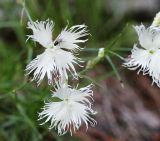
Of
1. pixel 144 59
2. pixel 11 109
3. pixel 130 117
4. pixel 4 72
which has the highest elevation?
pixel 144 59

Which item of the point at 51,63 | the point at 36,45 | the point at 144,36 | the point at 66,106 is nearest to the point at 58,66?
the point at 51,63

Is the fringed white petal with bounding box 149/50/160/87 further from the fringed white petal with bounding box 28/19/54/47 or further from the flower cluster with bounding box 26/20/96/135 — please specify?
the fringed white petal with bounding box 28/19/54/47

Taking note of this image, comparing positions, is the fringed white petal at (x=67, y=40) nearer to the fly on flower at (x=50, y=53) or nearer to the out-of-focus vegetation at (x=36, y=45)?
the fly on flower at (x=50, y=53)

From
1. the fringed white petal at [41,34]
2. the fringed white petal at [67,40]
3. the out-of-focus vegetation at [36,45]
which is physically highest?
the fringed white petal at [41,34]

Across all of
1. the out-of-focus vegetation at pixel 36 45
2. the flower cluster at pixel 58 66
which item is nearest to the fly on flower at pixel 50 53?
the flower cluster at pixel 58 66

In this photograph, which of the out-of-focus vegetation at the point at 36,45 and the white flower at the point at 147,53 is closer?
the white flower at the point at 147,53

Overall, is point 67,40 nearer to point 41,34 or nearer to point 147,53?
point 41,34

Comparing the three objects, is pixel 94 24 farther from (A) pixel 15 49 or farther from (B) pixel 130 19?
(A) pixel 15 49

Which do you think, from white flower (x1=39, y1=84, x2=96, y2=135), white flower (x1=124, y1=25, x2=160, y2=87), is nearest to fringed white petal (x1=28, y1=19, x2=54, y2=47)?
white flower (x1=39, y1=84, x2=96, y2=135)

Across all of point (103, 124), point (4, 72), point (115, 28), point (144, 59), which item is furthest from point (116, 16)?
point (144, 59)
